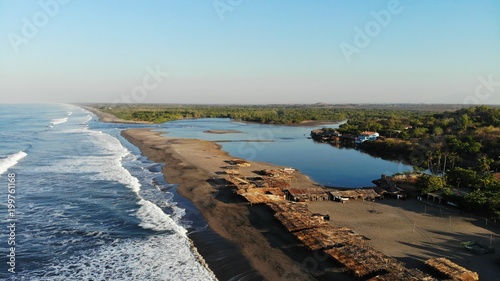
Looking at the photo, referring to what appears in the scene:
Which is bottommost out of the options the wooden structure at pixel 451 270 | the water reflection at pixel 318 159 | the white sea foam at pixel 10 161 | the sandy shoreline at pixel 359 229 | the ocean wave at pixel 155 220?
the water reflection at pixel 318 159

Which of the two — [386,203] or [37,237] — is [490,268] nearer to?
[386,203]

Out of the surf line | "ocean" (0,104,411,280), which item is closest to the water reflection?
"ocean" (0,104,411,280)

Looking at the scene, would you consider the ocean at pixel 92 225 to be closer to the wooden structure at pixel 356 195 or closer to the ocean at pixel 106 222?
the ocean at pixel 106 222

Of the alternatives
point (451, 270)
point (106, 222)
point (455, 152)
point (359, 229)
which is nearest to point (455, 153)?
point (455, 152)

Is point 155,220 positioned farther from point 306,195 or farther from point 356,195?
point 356,195

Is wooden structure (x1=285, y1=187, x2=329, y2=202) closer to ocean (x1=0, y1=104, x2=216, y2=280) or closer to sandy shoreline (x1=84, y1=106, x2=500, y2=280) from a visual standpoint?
sandy shoreline (x1=84, y1=106, x2=500, y2=280)

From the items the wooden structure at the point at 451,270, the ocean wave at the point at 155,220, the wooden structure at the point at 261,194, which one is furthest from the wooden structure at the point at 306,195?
the wooden structure at the point at 451,270
